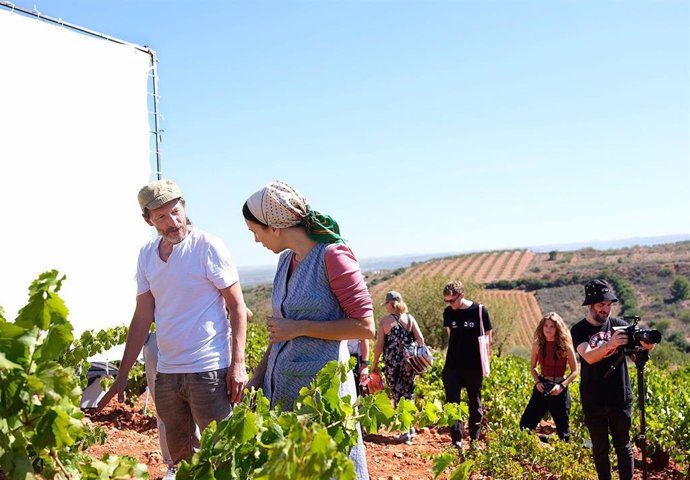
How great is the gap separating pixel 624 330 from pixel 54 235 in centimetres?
430

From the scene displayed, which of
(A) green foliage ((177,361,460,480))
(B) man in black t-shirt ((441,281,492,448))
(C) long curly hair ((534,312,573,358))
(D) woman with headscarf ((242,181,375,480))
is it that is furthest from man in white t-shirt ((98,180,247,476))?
(C) long curly hair ((534,312,573,358))

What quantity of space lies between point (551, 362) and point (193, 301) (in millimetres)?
4045

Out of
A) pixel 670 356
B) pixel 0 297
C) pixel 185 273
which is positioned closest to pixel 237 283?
pixel 185 273

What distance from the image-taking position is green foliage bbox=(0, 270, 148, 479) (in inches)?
43.9

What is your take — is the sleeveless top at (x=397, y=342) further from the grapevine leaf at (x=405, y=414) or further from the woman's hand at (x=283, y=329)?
the grapevine leaf at (x=405, y=414)

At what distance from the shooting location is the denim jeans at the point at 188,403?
3.06m

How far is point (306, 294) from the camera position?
2.51 m

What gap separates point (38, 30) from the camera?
5883 millimetres

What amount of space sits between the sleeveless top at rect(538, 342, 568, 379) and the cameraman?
6.17 ft

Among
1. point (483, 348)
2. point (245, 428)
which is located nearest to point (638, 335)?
point (483, 348)

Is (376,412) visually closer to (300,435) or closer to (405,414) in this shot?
(405,414)

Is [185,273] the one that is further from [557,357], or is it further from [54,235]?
[557,357]

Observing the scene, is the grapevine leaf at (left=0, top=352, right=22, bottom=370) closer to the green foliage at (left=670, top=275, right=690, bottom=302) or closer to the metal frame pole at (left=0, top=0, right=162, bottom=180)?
the metal frame pole at (left=0, top=0, right=162, bottom=180)

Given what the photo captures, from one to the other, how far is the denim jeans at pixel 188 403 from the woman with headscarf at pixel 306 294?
58 cm
